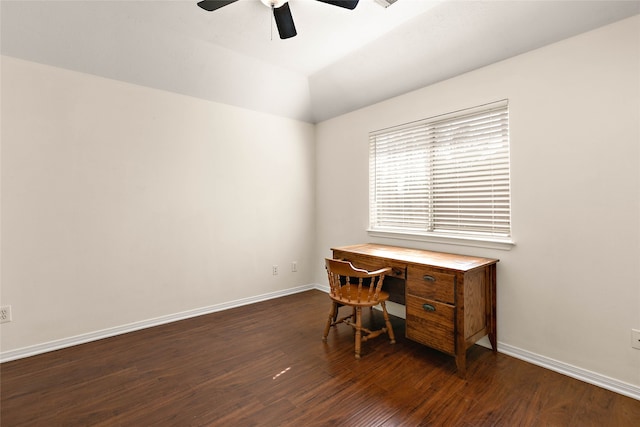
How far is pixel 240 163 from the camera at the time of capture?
3.53 m

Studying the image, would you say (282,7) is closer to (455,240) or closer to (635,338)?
(455,240)

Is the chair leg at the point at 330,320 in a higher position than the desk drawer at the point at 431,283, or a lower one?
lower

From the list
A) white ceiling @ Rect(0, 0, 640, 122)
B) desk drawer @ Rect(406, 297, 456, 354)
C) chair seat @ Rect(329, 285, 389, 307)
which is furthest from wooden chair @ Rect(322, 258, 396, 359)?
white ceiling @ Rect(0, 0, 640, 122)

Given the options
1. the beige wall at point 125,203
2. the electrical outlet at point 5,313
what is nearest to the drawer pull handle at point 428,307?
the beige wall at point 125,203

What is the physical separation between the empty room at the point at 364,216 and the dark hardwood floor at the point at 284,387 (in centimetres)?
2

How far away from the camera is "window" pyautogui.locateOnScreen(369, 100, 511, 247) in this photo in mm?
2439

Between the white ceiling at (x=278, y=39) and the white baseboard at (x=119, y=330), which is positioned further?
the white baseboard at (x=119, y=330)

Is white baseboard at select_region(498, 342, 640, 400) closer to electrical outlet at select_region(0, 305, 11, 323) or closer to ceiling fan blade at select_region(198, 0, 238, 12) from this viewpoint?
ceiling fan blade at select_region(198, 0, 238, 12)

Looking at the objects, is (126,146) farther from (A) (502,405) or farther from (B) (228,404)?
(A) (502,405)

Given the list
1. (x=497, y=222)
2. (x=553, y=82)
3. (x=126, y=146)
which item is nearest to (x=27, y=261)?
(x=126, y=146)

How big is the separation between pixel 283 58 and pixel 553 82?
7.66 ft

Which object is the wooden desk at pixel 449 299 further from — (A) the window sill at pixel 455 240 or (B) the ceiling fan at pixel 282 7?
(B) the ceiling fan at pixel 282 7

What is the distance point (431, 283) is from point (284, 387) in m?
1.26

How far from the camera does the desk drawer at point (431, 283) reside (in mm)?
2088
